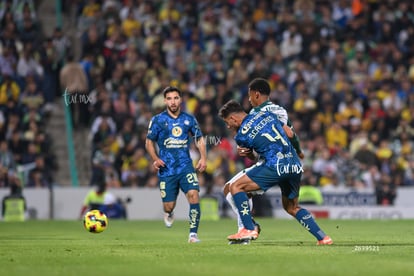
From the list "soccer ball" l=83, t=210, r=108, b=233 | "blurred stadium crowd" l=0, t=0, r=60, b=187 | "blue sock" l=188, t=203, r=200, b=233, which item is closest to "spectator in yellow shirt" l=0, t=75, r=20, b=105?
"blurred stadium crowd" l=0, t=0, r=60, b=187

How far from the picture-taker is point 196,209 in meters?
14.6

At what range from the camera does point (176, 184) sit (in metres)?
15.0

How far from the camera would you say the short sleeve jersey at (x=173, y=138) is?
14977mm

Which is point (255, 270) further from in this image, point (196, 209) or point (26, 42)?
point (26, 42)

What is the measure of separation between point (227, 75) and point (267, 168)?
15752mm

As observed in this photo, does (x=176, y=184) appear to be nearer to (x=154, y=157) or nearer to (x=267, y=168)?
(x=154, y=157)

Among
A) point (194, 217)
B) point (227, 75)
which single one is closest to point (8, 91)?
point (227, 75)

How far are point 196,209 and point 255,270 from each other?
199 inches

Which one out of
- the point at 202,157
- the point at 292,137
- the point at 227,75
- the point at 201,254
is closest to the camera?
the point at 201,254

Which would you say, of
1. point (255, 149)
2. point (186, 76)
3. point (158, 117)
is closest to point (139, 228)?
point (158, 117)

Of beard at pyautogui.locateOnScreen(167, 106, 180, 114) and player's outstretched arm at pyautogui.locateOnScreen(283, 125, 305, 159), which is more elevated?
beard at pyautogui.locateOnScreen(167, 106, 180, 114)

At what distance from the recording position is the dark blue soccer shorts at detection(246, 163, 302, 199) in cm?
1252

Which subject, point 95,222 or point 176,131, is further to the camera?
point 176,131

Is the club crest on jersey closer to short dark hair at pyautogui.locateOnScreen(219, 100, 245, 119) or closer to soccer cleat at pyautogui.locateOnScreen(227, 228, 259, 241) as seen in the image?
short dark hair at pyautogui.locateOnScreen(219, 100, 245, 119)
